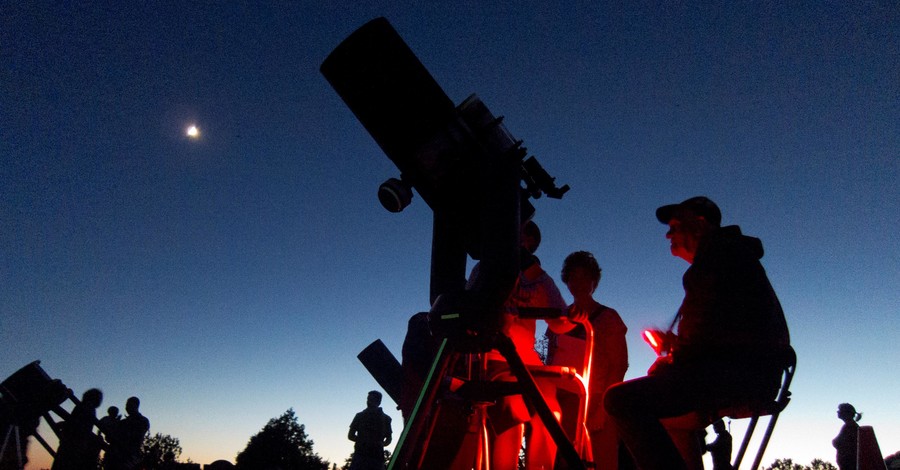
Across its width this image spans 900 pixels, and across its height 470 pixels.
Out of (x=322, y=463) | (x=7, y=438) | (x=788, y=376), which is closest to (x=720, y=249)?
(x=788, y=376)

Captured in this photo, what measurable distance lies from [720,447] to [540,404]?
168 centimetres

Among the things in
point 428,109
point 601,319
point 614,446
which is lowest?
point 614,446

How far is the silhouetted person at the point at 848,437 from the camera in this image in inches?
251

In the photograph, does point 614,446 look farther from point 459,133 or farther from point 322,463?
point 322,463

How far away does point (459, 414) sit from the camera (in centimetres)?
190

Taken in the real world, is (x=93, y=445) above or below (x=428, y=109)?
below

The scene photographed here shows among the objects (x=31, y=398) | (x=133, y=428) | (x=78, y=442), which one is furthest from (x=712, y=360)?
(x=133, y=428)

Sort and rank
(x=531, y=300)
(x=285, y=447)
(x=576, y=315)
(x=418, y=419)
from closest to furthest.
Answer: (x=418, y=419), (x=576, y=315), (x=531, y=300), (x=285, y=447)

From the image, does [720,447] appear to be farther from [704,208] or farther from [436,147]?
[436,147]

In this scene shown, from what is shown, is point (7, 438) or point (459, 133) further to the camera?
point (7, 438)

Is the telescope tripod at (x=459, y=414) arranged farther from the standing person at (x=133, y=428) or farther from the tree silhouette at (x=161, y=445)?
the tree silhouette at (x=161, y=445)

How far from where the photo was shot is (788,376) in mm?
1953

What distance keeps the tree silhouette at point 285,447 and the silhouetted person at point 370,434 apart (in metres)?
45.2

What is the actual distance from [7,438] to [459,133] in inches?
231
